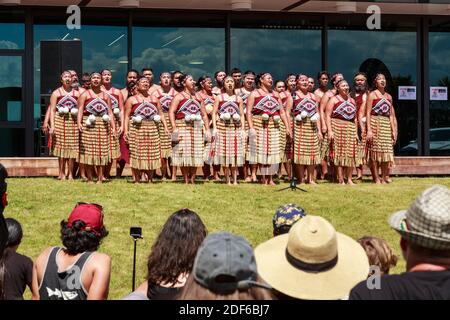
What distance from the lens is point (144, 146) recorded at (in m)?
13.5

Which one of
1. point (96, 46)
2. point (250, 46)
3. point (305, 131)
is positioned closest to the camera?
point (305, 131)

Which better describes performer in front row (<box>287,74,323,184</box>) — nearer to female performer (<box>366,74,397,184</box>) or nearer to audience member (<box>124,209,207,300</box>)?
female performer (<box>366,74,397,184</box>)

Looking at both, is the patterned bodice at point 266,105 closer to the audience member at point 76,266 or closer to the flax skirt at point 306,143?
the flax skirt at point 306,143

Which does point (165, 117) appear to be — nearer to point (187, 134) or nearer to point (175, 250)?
point (187, 134)

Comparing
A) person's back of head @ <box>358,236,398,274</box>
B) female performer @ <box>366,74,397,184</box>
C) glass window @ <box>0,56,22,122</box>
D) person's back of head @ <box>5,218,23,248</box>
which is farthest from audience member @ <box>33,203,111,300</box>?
glass window @ <box>0,56,22,122</box>

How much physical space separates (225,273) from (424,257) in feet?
2.77

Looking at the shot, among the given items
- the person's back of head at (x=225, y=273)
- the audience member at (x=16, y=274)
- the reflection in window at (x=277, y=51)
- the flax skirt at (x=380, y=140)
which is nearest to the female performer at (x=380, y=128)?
the flax skirt at (x=380, y=140)

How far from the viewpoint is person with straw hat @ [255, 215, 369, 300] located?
3.53 metres

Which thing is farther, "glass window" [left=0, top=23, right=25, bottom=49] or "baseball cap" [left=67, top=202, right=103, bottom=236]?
"glass window" [left=0, top=23, right=25, bottom=49]

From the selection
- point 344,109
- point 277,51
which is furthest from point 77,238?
point 277,51

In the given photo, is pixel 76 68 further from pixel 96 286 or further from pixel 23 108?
pixel 96 286

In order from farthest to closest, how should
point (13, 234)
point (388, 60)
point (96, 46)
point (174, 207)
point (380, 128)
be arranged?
point (388, 60), point (96, 46), point (380, 128), point (174, 207), point (13, 234)

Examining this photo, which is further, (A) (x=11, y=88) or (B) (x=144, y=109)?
(A) (x=11, y=88)

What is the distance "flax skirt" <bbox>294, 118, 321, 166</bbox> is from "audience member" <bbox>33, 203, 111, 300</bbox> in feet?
30.9
